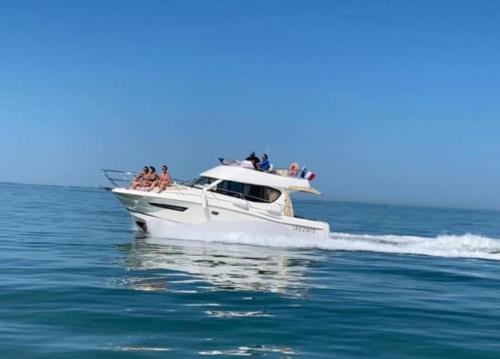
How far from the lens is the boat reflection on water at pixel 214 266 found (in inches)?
504

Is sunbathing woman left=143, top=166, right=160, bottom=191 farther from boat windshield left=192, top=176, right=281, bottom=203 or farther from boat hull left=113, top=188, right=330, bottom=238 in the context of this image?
boat windshield left=192, top=176, right=281, bottom=203

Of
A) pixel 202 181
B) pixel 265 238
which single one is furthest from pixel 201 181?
pixel 265 238

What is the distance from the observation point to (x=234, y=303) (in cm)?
1093

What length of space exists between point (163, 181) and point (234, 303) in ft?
43.9

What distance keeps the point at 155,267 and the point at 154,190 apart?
28.2ft

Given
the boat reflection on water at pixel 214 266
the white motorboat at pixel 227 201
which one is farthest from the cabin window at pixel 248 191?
the boat reflection on water at pixel 214 266

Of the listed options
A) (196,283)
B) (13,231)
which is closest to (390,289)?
(196,283)

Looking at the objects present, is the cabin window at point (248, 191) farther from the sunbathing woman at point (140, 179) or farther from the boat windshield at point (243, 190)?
the sunbathing woman at point (140, 179)

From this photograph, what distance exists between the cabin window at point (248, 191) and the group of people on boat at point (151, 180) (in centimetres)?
204

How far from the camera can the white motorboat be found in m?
23.2

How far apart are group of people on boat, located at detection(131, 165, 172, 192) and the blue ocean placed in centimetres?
358

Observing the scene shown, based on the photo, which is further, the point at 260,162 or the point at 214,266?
the point at 260,162

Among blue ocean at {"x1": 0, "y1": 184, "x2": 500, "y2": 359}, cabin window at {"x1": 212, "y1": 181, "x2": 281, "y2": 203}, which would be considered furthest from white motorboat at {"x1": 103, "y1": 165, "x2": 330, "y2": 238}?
blue ocean at {"x1": 0, "y1": 184, "x2": 500, "y2": 359}

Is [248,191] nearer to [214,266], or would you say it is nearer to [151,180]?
[151,180]
